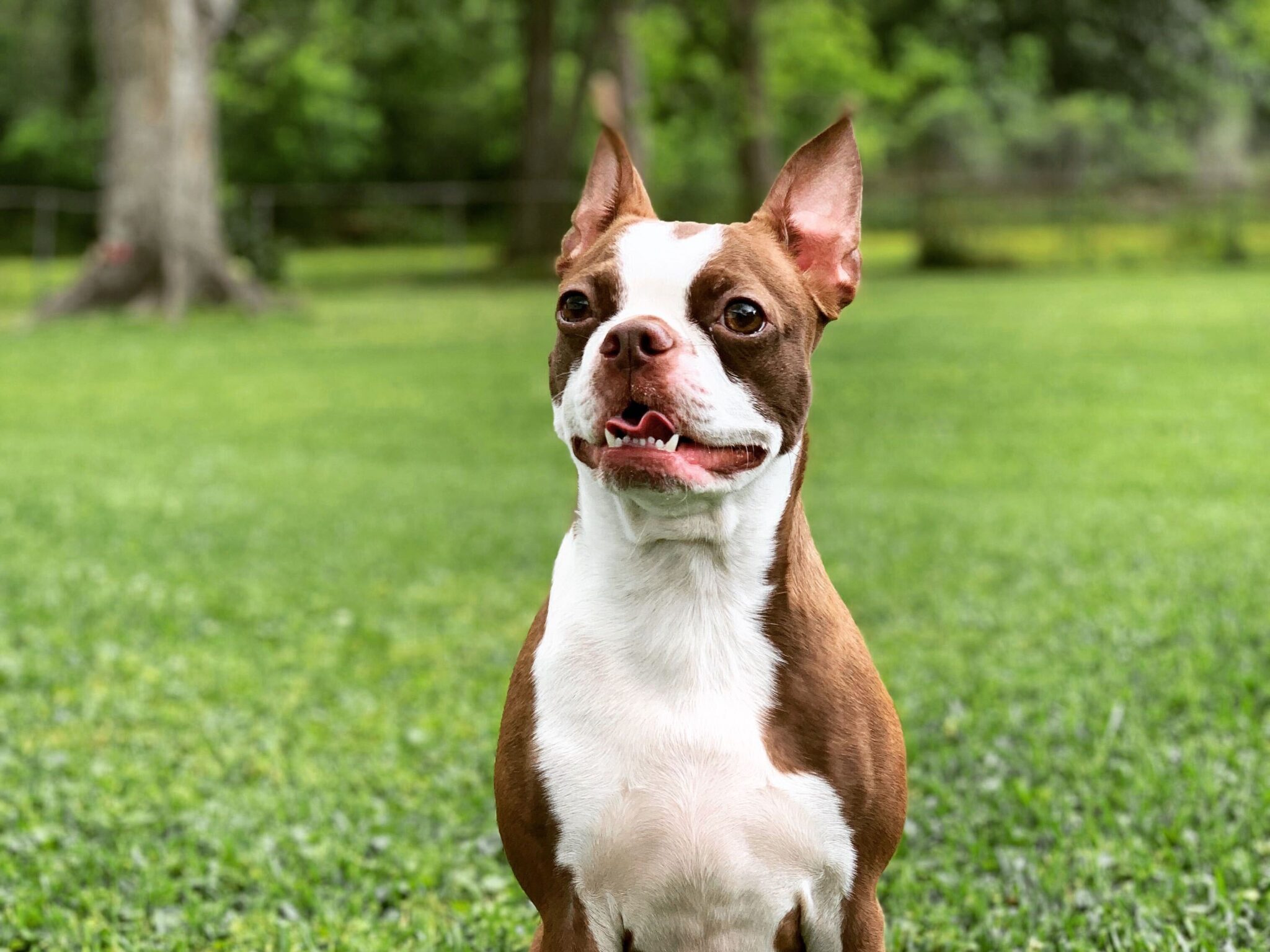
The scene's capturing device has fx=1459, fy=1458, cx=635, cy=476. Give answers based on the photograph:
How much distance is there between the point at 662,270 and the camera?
2256mm

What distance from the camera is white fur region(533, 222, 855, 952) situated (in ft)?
7.55

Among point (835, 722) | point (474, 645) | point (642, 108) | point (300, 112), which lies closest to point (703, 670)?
point (835, 722)

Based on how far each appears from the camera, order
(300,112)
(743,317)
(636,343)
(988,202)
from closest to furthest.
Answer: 1. (636,343)
2. (743,317)
3. (988,202)
4. (300,112)

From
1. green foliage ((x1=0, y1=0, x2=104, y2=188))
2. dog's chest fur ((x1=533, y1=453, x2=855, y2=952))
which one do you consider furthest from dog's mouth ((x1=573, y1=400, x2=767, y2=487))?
green foliage ((x1=0, y1=0, x2=104, y2=188))

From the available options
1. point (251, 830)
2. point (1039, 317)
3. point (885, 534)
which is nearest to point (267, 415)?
point (885, 534)

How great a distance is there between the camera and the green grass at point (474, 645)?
4.02 m

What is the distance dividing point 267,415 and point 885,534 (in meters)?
7.29

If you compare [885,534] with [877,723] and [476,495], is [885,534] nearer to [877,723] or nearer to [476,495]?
[476,495]

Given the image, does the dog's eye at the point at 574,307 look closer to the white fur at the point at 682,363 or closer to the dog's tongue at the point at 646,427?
the white fur at the point at 682,363

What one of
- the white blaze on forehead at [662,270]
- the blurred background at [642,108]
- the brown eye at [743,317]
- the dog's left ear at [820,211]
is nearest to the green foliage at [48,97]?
the blurred background at [642,108]

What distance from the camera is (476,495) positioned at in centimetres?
997

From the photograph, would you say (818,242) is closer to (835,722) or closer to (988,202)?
(835,722)

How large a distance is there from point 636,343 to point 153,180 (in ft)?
68.6

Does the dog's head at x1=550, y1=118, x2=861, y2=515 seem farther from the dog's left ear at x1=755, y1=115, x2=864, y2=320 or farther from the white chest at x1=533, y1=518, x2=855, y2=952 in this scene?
the white chest at x1=533, y1=518, x2=855, y2=952
